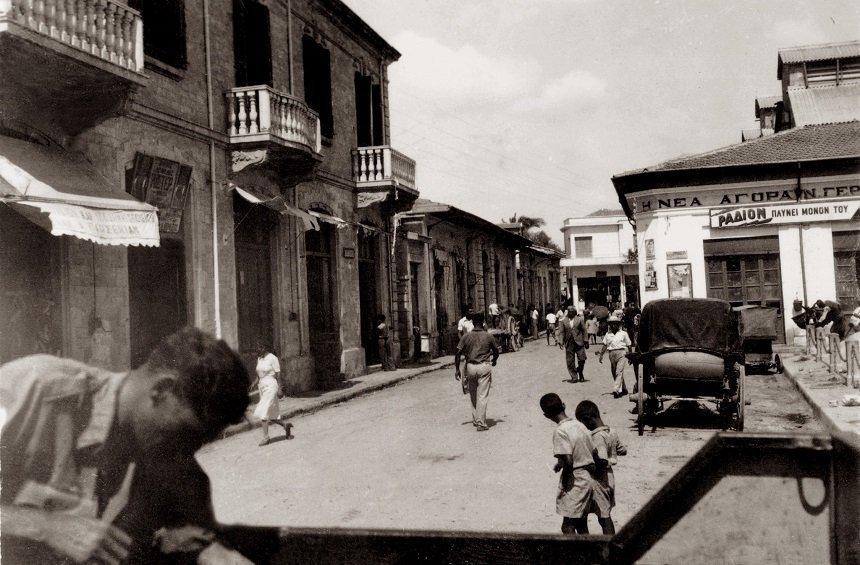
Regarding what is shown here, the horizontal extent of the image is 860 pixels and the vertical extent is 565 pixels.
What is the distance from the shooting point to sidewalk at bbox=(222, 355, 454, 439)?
945 cm

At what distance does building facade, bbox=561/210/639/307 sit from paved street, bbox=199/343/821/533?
36.0m

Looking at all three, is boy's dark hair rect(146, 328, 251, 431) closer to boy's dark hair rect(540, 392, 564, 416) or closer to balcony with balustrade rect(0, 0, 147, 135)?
boy's dark hair rect(540, 392, 564, 416)

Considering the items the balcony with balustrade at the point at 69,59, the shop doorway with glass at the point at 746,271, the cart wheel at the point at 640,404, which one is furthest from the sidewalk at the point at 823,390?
the balcony with balustrade at the point at 69,59

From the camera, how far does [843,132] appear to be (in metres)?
19.9

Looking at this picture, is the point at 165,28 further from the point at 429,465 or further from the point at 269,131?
the point at 429,465

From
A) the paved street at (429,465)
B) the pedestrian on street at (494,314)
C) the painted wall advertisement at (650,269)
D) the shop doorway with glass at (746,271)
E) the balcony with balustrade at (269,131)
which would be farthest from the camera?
the pedestrian on street at (494,314)

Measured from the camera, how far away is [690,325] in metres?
9.81

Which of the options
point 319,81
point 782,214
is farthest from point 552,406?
point 782,214

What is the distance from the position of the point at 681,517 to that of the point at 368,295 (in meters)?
17.4

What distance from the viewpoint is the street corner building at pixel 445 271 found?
2173 cm

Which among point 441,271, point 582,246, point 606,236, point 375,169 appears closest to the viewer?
point 375,169

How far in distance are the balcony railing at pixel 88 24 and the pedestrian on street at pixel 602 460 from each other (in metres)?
5.82

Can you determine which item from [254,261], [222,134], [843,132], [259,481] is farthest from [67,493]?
[843,132]

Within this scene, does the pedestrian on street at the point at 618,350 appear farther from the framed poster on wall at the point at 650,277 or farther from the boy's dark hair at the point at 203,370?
the boy's dark hair at the point at 203,370
